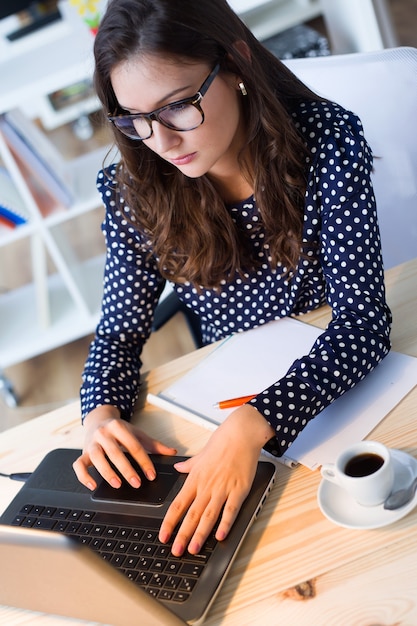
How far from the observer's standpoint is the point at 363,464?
0.90 m

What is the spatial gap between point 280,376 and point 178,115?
409mm

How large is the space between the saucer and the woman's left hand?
0.10m

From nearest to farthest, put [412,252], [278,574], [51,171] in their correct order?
1. [278,574]
2. [412,252]
3. [51,171]

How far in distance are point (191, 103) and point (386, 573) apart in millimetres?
676

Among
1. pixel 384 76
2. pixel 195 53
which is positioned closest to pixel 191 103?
pixel 195 53

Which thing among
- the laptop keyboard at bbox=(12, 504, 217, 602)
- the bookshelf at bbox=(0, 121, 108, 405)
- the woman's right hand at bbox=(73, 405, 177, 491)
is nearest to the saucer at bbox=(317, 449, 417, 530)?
the laptop keyboard at bbox=(12, 504, 217, 602)

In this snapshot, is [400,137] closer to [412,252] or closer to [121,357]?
[412,252]

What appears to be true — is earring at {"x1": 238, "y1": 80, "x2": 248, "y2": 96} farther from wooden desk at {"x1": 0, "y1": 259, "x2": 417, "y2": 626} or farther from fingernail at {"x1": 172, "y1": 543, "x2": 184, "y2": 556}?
fingernail at {"x1": 172, "y1": 543, "x2": 184, "y2": 556}

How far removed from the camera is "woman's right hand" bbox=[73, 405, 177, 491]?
1062mm

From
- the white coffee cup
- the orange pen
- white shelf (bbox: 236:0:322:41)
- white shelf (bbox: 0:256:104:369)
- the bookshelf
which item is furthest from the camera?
white shelf (bbox: 236:0:322:41)

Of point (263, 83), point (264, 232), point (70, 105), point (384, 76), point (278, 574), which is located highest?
point (263, 83)

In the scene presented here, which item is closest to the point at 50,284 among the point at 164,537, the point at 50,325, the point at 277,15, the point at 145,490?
the point at 50,325

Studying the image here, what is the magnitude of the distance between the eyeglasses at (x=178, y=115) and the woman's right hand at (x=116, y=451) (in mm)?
429

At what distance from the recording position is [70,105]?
4.88 meters
